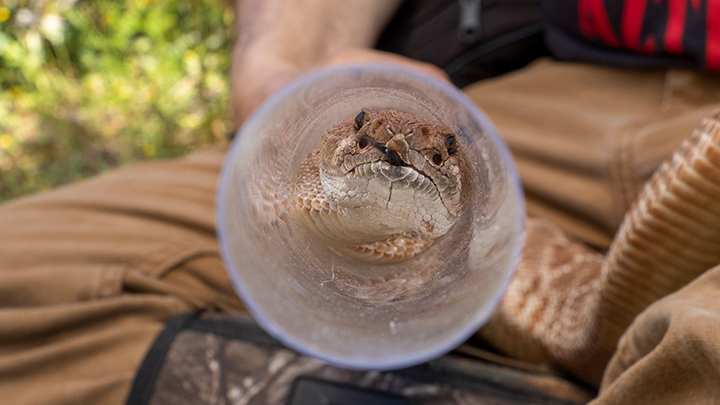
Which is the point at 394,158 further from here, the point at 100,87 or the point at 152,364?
the point at 100,87

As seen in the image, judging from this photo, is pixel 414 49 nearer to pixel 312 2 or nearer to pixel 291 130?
pixel 312 2

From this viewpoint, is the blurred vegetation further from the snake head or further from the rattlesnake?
the snake head

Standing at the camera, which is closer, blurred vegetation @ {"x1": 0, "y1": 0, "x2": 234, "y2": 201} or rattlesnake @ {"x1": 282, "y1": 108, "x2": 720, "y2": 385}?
rattlesnake @ {"x1": 282, "y1": 108, "x2": 720, "y2": 385}

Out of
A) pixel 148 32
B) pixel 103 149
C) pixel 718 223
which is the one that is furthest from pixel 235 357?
pixel 148 32

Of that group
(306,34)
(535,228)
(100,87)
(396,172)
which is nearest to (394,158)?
(396,172)

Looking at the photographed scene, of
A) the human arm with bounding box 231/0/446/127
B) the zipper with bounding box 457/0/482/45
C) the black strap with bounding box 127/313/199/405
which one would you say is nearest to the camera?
the black strap with bounding box 127/313/199/405

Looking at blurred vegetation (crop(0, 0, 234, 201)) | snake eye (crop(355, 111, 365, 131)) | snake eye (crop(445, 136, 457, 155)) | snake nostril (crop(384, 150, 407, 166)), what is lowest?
blurred vegetation (crop(0, 0, 234, 201))

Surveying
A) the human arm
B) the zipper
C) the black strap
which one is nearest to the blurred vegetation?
the human arm

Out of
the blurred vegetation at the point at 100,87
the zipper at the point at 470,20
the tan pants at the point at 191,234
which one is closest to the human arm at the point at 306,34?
the zipper at the point at 470,20
